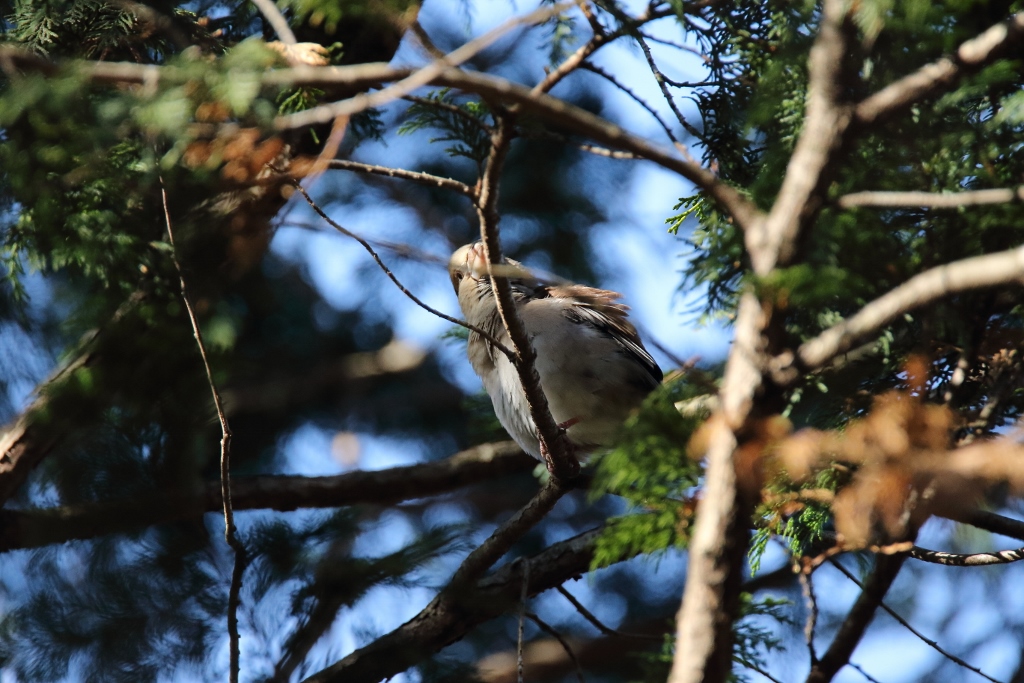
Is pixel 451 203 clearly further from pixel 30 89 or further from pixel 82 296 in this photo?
pixel 30 89

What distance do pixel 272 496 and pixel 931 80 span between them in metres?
3.63

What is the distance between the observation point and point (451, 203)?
6383mm

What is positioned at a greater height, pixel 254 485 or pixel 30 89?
pixel 254 485

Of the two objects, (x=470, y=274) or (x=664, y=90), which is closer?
(x=664, y=90)

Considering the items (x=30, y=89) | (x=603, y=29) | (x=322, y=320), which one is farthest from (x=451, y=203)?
(x=30, y=89)

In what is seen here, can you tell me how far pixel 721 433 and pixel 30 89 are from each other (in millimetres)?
1549

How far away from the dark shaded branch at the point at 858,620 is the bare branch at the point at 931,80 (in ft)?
4.64

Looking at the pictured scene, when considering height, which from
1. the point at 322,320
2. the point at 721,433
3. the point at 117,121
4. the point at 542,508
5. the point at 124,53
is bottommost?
the point at 721,433

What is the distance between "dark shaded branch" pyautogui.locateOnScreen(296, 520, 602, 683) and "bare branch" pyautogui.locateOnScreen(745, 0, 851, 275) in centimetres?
233

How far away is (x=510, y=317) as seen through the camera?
8.70ft

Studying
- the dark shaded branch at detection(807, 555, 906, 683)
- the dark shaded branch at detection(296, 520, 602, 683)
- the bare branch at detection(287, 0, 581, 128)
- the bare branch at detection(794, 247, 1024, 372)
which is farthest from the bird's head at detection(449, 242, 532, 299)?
the bare branch at detection(794, 247, 1024, 372)

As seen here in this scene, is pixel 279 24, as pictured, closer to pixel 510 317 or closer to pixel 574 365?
pixel 510 317

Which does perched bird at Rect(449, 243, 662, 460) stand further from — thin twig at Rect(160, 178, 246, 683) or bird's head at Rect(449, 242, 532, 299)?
thin twig at Rect(160, 178, 246, 683)

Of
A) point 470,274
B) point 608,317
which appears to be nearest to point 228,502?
point 470,274
